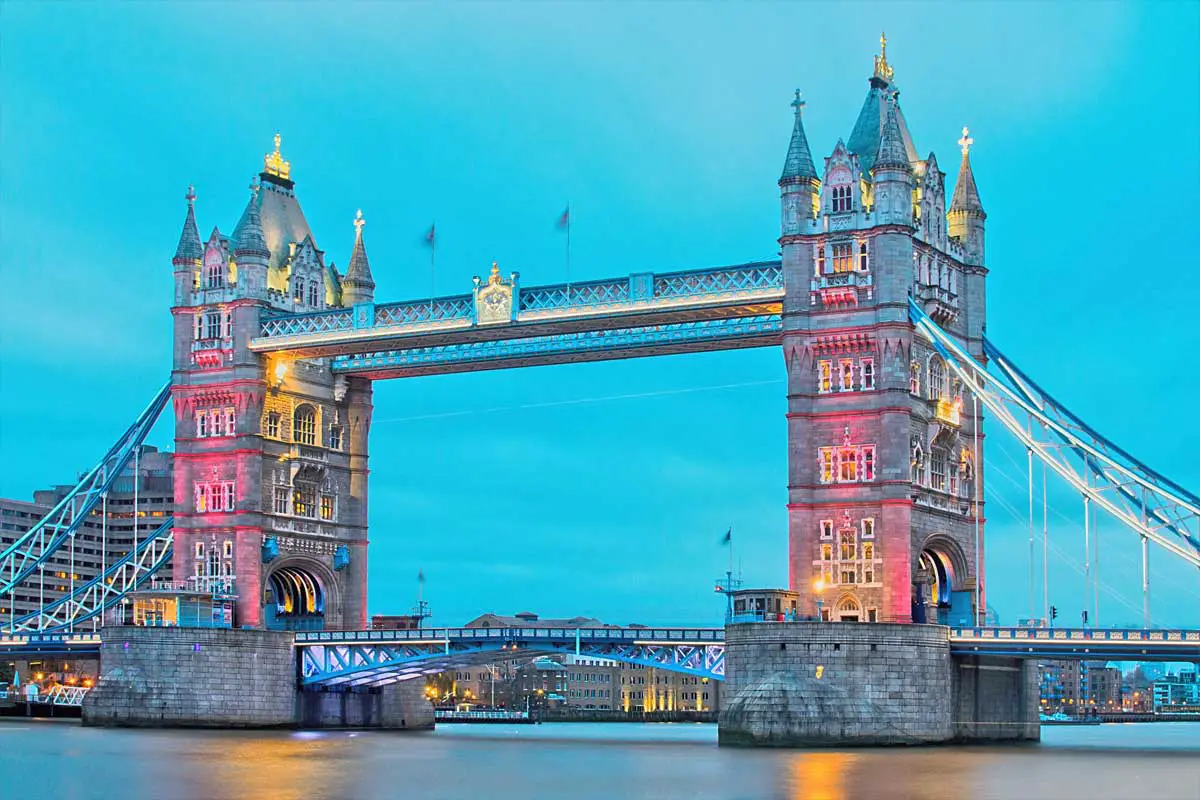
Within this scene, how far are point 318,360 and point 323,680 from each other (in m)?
17.8

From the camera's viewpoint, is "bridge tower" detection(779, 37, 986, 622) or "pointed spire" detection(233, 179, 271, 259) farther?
"pointed spire" detection(233, 179, 271, 259)

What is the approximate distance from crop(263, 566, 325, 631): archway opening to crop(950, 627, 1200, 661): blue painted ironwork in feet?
132

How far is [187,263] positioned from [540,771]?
4639 centimetres

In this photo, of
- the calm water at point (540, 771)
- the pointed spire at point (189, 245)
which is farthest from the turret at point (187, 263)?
the calm water at point (540, 771)

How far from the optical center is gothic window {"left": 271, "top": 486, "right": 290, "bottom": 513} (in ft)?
355

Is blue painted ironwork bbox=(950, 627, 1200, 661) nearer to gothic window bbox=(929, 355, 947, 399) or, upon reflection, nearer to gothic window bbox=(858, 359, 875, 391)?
gothic window bbox=(858, 359, 875, 391)

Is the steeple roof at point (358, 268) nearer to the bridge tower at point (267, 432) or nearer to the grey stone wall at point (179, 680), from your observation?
the bridge tower at point (267, 432)

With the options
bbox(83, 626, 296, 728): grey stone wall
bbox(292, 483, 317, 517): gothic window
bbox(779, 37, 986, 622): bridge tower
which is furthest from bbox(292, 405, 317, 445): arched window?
bbox(779, 37, 986, 622): bridge tower

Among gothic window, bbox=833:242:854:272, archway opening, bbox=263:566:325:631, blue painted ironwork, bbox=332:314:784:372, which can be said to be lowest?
archway opening, bbox=263:566:325:631

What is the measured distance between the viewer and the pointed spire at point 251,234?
108188 millimetres

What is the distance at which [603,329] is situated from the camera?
9800 cm

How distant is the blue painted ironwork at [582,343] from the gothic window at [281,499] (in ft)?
26.5

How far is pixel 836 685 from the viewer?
8400 centimetres

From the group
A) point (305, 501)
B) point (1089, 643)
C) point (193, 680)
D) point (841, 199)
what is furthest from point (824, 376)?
point (193, 680)
